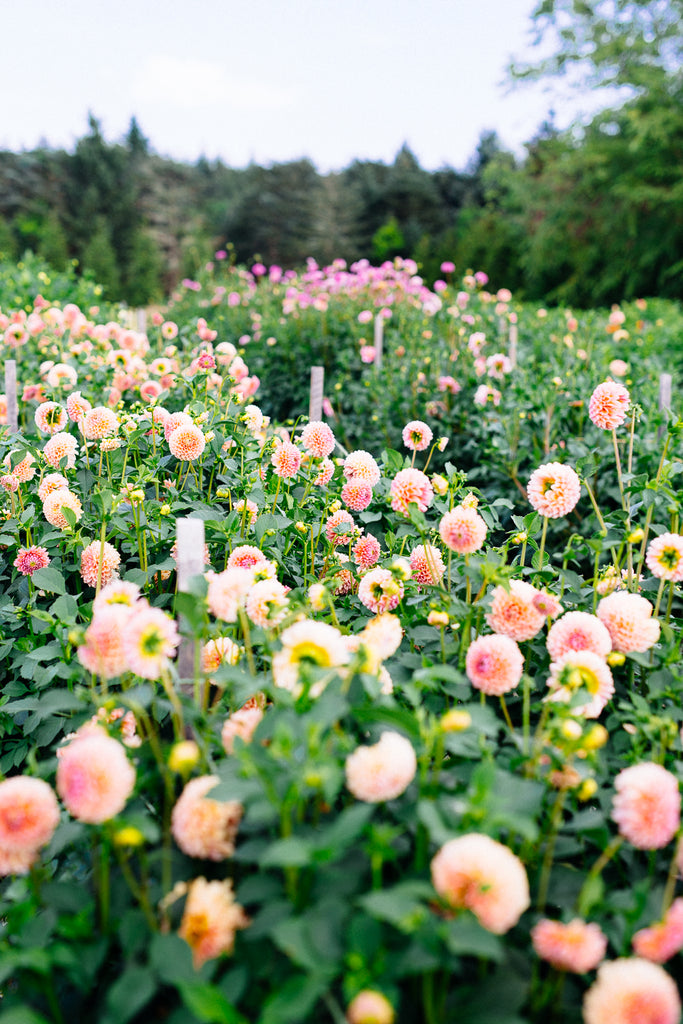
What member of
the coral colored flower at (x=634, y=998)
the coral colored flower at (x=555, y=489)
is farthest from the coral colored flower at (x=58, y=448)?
the coral colored flower at (x=634, y=998)

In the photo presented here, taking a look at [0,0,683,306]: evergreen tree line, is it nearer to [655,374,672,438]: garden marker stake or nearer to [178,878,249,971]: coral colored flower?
[655,374,672,438]: garden marker stake

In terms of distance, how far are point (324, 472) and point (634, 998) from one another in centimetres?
106

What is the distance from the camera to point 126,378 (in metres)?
2.23

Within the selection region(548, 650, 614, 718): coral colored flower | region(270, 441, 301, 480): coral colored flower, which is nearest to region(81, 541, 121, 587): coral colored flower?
region(270, 441, 301, 480): coral colored flower

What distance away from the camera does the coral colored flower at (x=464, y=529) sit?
1.02m

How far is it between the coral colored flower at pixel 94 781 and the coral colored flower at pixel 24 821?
41 mm

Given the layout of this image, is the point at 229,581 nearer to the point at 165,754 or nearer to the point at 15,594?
the point at 165,754

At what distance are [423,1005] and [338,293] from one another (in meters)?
4.97

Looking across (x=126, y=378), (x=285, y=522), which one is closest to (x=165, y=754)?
(x=285, y=522)

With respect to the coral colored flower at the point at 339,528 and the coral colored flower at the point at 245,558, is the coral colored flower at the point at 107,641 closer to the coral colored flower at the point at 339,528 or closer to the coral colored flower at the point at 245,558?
the coral colored flower at the point at 245,558

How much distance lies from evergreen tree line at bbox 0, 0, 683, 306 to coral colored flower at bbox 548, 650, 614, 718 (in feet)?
16.8

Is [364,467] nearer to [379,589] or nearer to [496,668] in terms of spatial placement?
[379,589]

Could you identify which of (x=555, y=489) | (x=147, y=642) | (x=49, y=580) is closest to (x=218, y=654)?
(x=147, y=642)

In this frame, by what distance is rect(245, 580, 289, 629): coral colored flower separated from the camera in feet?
2.80
